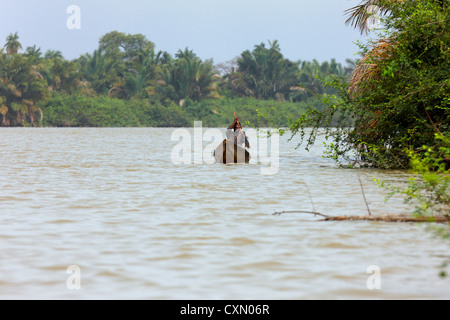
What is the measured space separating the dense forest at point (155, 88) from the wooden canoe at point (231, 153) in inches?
1842

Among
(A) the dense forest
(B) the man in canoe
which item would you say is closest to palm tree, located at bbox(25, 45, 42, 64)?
(A) the dense forest

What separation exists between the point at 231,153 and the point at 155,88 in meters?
51.9

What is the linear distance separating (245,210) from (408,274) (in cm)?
434

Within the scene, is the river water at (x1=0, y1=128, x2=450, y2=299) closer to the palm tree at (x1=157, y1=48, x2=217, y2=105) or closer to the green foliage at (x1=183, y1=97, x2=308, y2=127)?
the palm tree at (x1=157, y1=48, x2=217, y2=105)

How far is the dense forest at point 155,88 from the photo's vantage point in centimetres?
6875

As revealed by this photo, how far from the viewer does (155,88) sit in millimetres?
71688

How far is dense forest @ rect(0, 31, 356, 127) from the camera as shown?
68.8 meters

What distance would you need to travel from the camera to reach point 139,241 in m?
7.73

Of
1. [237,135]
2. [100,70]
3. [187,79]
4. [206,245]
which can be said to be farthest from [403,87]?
[100,70]

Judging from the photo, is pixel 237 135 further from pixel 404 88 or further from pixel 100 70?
pixel 100 70

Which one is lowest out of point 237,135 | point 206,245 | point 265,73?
point 206,245

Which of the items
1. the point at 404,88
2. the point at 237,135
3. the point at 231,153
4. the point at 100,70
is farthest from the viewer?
the point at 100,70

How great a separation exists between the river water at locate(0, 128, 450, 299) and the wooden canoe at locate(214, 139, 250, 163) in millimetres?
6520
